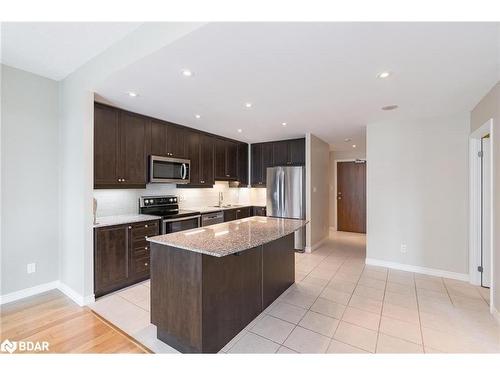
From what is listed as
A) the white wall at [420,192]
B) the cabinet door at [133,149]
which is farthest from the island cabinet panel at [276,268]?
the cabinet door at [133,149]

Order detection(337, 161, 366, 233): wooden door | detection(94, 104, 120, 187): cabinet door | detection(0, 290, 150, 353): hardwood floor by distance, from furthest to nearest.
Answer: detection(337, 161, 366, 233): wooden door → detection(94, 104, 120, 187): cabinet door → detection(0, 290, 150, 353): hardwood floor

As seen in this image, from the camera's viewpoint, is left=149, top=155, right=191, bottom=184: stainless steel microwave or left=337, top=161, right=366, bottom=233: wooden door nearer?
left=149, top=155, right=191, bottom=184: stainless steel microwave

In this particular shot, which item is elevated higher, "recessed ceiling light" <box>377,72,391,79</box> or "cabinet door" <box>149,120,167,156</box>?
"recessed ceiling light" <box>377,72,391,79</box>

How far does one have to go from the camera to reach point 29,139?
2.66 metres

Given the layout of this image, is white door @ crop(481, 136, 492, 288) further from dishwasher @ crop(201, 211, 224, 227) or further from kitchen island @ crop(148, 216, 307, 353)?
dishwasher @ crop(201, 211, 224, 227)

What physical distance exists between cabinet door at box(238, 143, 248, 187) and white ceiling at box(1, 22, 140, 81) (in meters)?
3.34

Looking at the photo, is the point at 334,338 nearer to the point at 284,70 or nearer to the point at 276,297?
the point at 276,297

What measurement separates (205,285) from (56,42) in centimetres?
254

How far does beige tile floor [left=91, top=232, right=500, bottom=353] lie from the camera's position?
1.89 meters

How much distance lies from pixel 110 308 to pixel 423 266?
4.34 metres

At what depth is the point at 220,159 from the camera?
15.8 feet

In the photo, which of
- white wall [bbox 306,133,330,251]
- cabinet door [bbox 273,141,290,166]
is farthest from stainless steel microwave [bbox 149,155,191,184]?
white wall [bbox 306,133,330,251]

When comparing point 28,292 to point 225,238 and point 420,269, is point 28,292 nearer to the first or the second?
point 225,238

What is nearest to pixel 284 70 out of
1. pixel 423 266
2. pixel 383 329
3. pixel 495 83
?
pixel 495 83
